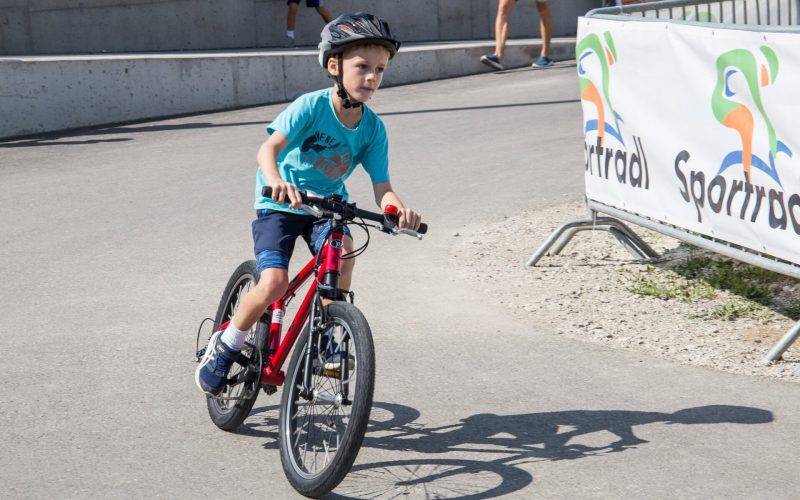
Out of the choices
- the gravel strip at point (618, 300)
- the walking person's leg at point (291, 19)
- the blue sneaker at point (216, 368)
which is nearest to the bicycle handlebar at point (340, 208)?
the blue sneaker at point (216, 368)

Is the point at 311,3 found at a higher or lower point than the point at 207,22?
higher

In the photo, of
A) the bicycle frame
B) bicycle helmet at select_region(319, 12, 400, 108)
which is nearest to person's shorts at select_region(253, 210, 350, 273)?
the bicycle frame

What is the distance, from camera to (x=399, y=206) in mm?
4586

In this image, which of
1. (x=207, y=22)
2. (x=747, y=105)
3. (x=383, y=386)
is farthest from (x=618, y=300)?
(x=207, y=22)

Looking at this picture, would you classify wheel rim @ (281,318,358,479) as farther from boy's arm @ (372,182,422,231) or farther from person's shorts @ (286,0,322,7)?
person's shorts @ (286,0,322,7)

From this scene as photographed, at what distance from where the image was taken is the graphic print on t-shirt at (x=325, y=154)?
16.1 feet

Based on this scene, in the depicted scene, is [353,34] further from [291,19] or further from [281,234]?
[291,19]

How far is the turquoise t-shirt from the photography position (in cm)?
484

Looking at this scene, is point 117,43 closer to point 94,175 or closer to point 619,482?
point 94,175

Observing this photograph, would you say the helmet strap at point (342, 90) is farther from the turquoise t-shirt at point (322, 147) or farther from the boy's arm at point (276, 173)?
the boy's arm at point (276, 173)

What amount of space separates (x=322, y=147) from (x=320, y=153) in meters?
0.03

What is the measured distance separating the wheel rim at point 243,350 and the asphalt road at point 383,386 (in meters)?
0.14

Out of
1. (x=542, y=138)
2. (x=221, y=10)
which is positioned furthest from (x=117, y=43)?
(x=542, y=138)

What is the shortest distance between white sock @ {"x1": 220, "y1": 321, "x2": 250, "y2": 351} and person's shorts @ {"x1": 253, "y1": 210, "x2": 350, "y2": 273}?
0.27 metres
